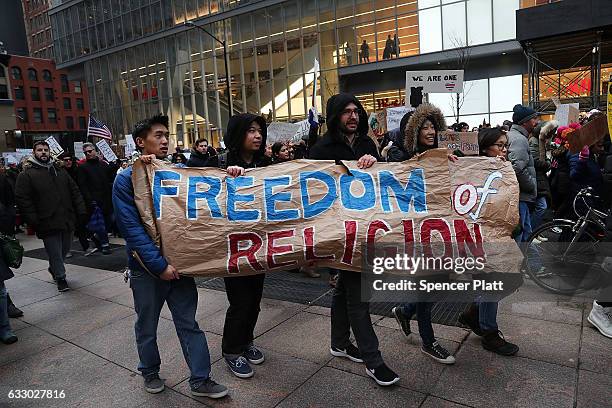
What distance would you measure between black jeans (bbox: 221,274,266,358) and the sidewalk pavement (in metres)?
0.25

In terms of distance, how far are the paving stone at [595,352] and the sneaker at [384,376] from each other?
141 cm

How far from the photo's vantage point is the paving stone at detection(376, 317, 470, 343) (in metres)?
3.93

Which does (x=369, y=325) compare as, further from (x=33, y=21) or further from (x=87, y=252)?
(x=33, y=21)

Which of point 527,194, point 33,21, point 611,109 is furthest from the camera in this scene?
point 33,21

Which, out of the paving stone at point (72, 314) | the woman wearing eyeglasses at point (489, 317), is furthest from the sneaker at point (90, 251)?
the woman wearing eyeglasses at point (489, 317)

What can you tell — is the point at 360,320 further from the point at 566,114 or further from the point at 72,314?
the point at 566,114

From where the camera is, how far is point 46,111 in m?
72.7

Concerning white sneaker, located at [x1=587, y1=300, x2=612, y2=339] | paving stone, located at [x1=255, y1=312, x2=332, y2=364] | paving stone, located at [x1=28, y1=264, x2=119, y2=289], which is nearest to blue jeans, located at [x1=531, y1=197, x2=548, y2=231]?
white sneaker, located at [x1=587, y1=300, x2=612, y2=339]

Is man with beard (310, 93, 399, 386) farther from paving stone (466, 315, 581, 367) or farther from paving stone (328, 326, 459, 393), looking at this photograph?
paving stone (466, 315, 581, 367)

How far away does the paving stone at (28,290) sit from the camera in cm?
598

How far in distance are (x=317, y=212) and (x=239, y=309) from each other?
0.99 metres

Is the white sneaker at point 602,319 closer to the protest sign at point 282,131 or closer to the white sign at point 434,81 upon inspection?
the white sign at point 434,81

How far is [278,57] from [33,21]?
71306 millimetres

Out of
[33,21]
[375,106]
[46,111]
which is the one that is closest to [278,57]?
[375,106]
